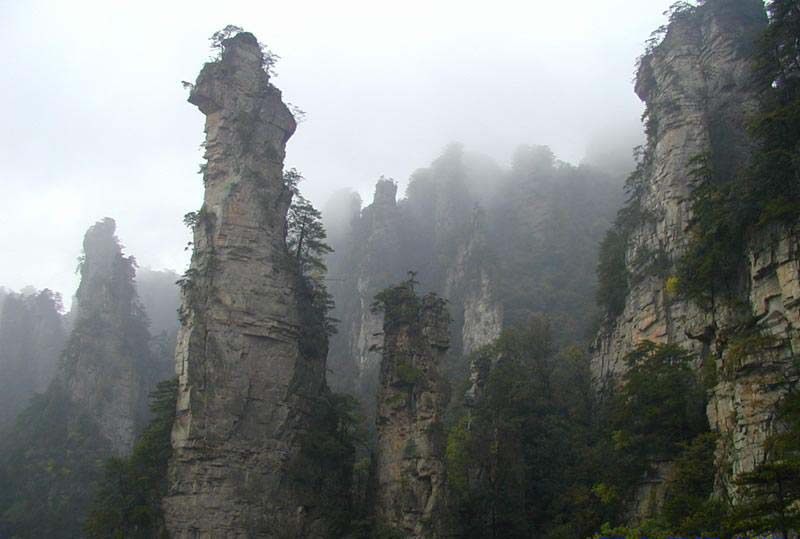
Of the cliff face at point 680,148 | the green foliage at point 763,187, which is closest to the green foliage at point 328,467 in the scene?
the cliff face at point 680,148

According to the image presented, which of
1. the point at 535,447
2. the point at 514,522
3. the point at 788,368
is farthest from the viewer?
the point at 535,447

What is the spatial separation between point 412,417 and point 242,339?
310 inches

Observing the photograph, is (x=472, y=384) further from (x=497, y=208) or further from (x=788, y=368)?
(x=497, y=208)

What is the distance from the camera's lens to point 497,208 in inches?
3516

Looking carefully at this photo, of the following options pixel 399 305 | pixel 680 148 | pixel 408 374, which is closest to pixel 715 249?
pixel 680 148

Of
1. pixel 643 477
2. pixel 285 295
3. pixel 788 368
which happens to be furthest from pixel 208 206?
pixel 788 368

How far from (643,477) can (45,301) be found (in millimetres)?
69898

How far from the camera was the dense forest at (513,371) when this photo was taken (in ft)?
88.0

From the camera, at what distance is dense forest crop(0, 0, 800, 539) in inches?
1056

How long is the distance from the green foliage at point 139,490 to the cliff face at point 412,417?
28.8ft

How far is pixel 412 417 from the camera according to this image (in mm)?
34094

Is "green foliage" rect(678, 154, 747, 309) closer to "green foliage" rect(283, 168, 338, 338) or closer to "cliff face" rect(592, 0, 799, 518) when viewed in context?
"cliff face" rect(592, 0, 799, 518)

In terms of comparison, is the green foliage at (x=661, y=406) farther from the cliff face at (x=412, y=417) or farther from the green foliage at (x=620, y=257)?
the green foliage at (x=620, y=257)

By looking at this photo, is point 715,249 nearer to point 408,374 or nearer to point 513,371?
point 408,374
